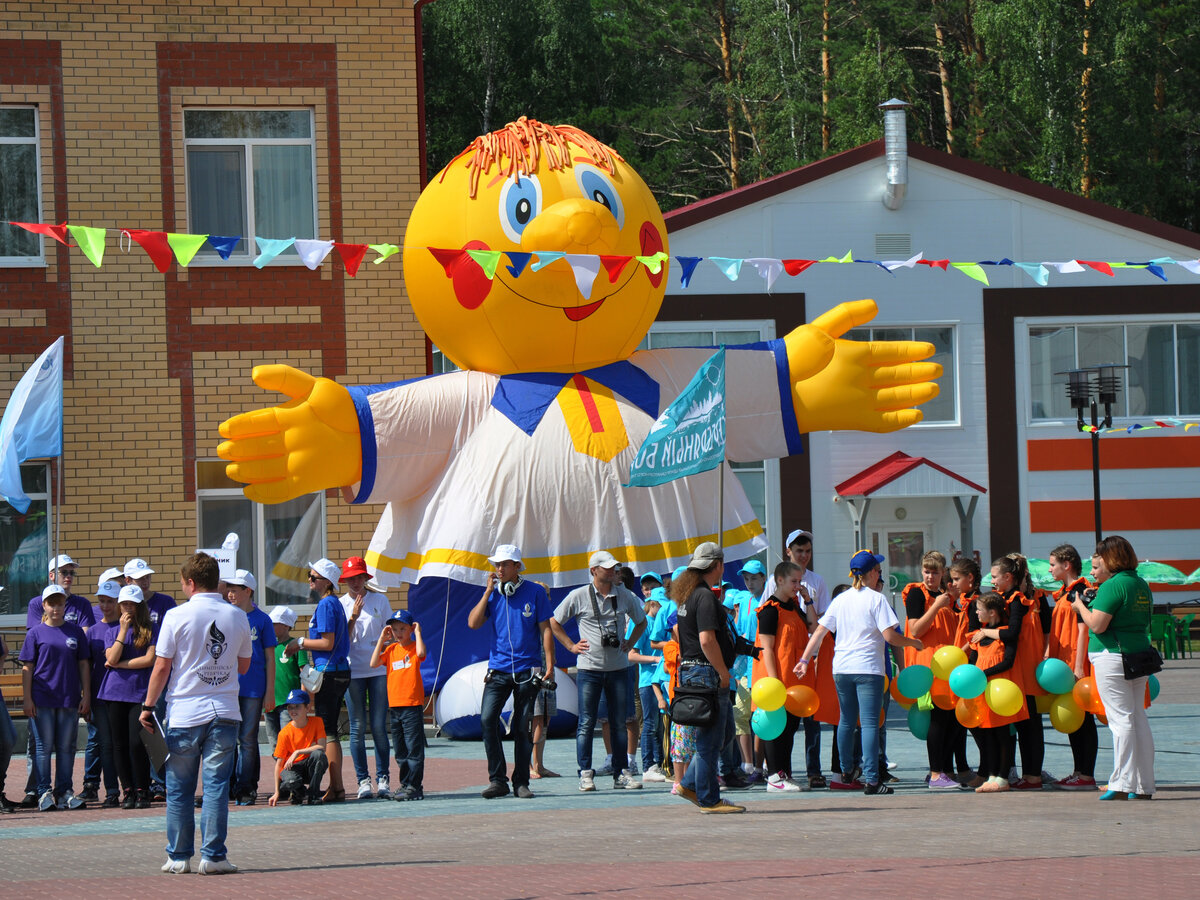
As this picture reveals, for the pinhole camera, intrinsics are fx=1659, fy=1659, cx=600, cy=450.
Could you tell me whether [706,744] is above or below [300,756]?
above

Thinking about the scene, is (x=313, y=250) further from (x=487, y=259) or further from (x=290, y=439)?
(x=290, y=439)

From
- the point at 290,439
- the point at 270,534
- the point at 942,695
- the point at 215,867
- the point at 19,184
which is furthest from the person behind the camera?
the point at 270,534

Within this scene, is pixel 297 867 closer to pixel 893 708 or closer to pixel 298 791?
pixel 298 791

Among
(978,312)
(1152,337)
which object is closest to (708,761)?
(978,312)

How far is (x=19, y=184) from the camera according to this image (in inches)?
667

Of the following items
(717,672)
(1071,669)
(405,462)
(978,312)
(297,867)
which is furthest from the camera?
(978,312)

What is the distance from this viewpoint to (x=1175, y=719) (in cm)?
1565

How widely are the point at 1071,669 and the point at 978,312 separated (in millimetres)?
14717

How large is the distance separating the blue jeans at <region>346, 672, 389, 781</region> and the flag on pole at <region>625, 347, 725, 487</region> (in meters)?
2.33

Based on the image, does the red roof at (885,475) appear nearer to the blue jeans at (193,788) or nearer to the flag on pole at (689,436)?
the flag on pole at (689,436)

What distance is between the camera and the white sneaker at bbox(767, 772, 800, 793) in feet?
36.8

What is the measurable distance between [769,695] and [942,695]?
4.14 feet

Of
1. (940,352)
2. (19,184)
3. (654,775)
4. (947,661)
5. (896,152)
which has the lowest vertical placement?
(654,775)

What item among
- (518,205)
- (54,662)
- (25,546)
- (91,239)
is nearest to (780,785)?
(54,662)
